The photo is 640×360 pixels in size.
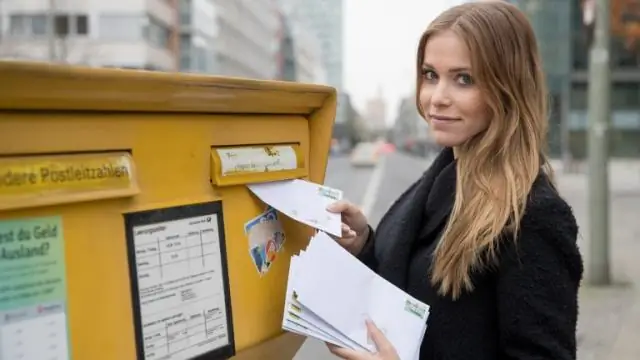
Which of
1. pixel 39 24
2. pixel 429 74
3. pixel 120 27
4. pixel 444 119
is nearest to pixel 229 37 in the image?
pixel 120 27

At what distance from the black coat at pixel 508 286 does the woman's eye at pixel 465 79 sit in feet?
0.86

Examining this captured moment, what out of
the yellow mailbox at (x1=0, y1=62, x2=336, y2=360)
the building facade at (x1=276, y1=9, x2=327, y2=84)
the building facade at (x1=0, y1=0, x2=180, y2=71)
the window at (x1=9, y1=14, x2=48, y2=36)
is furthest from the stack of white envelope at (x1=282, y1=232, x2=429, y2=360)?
the building facade at (x1=276, y1=9, x2=327, y2=84)

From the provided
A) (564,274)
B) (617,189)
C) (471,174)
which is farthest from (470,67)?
(617,189)

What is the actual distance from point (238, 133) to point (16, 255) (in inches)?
27.0

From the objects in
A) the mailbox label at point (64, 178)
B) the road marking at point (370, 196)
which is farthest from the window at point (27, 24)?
the mailbox label at point (64, 178)

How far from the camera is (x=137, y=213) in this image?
1.49 metres

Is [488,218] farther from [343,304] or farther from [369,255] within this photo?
[369,255]

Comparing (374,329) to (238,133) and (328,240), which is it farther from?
(238,133)

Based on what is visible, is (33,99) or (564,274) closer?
(33,99)

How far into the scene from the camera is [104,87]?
1.40 metres

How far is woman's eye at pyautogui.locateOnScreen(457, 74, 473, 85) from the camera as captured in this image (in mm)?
1930

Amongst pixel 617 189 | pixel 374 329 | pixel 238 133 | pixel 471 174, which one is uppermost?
pixel 238 133

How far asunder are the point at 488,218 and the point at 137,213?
844mm

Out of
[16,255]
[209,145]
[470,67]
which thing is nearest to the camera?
[16,255]
